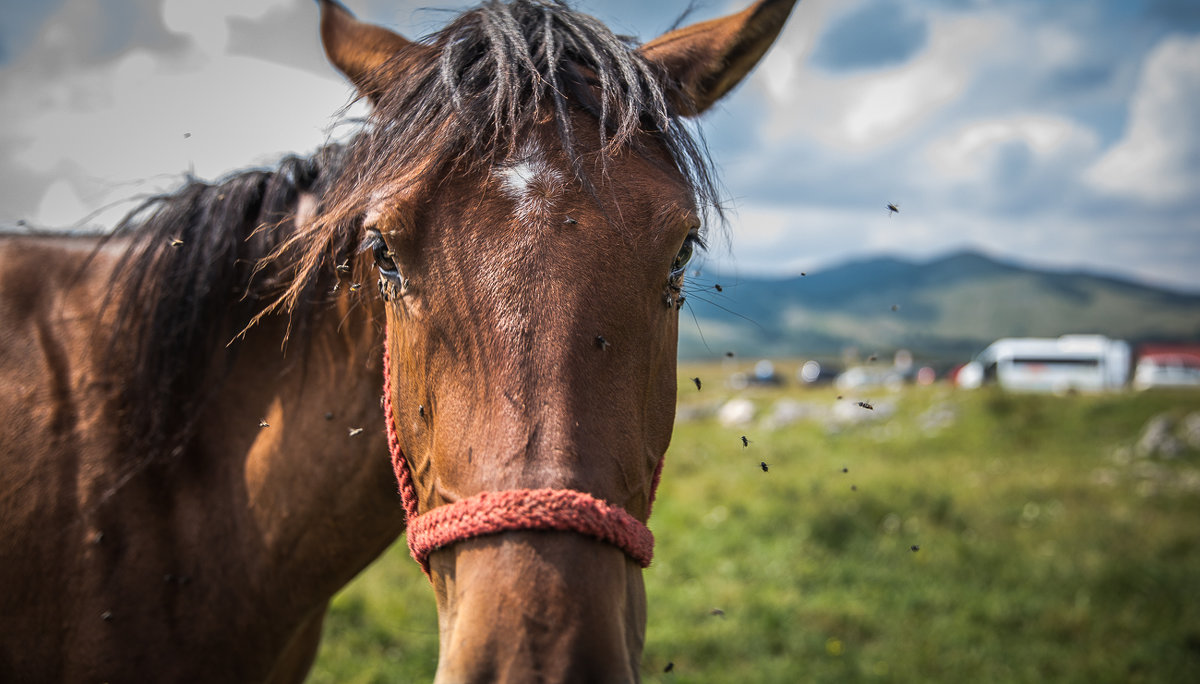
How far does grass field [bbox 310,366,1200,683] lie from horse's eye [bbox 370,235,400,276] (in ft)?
4.47

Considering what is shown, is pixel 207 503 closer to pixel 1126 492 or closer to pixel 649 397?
pixel 649 397

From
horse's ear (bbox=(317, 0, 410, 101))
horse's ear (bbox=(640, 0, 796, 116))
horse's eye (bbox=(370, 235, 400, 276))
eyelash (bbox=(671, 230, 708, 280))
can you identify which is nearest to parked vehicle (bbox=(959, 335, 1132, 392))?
horse's ear (bbox=(640, 0, 796, 116))

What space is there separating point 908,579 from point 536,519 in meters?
7.34

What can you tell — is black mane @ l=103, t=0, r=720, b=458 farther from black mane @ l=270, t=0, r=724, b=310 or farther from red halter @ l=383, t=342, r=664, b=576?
red halter @ l=383, t=342, r=664, b=576

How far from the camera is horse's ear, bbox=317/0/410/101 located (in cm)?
245

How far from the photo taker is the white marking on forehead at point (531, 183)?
5.49 ft

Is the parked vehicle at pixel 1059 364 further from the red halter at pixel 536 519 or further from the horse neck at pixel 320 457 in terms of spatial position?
the red halter at pixel 536 519

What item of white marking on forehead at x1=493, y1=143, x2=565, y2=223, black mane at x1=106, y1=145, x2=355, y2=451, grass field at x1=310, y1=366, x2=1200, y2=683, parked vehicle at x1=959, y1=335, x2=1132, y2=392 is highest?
black mane at x1=106, y1=145, x2=355, y2=451

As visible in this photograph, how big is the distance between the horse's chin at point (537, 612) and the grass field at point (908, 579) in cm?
72

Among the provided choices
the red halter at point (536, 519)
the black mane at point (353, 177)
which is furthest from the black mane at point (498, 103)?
the red halter at point (536, 519)

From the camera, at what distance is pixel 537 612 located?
134cm

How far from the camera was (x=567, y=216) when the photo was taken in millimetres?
1662

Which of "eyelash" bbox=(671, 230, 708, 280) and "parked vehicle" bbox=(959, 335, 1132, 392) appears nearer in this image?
"eyelash" bbox=(671, 230, 708, 280)

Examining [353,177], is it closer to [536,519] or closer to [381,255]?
[381,255]
